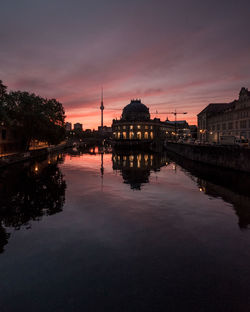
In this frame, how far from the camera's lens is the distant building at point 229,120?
7550cm

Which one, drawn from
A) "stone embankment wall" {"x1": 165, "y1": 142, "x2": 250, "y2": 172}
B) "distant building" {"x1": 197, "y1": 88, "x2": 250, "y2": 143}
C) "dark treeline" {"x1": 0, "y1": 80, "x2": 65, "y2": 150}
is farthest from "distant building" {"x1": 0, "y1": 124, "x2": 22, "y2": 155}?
"distant building" {"x1": 197, "y1": 88, "x2": 250, "y2": 143}

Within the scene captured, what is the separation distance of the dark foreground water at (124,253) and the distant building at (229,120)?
59.0m

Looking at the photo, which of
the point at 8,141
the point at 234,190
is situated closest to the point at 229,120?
the point at 234,190

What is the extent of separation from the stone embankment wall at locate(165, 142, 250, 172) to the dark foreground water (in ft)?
56.1

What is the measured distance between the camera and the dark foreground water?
7.82 m

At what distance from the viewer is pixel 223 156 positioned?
4328cm

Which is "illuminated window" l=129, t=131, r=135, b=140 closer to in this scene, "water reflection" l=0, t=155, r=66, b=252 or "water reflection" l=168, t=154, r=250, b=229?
"water reflection" l=168, t=154, r=250, b=229

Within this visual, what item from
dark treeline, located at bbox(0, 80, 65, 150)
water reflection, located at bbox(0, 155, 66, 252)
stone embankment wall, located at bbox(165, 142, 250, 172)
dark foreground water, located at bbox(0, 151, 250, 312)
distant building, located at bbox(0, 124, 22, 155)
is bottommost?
dark foreground water, located at bbox(0, 151, 250, 312)

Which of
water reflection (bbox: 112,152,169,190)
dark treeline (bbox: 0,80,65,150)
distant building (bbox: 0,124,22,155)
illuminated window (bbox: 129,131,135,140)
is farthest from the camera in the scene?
illuminated window (bbox: 129,131,135,140)

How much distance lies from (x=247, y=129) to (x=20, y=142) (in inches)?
3104

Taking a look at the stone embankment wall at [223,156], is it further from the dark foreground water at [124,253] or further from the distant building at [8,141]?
the distant building at [8,141]

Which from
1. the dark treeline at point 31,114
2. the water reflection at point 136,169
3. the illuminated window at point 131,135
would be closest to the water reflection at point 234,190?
the water reflection at point 136,169

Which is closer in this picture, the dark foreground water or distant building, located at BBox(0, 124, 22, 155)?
the dark foreground water

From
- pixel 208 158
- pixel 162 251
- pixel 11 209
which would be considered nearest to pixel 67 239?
pixel 162 251
